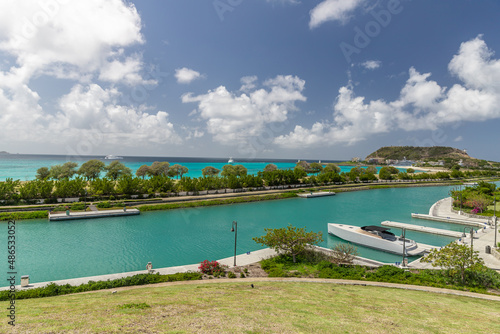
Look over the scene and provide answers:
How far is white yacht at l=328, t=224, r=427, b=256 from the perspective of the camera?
2572 centimetres

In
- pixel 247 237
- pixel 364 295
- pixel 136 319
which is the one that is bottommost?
pixel 247 237

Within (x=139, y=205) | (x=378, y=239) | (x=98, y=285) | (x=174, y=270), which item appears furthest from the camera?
(x=139, y=205)

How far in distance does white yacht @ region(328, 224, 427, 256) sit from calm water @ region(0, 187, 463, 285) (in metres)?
1.03

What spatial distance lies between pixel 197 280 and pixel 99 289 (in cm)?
599

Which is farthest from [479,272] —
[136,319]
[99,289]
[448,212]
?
[448,212]

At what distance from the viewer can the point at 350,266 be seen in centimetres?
1989

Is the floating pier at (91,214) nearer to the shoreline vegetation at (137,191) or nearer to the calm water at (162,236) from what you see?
the calm water at (162,236)

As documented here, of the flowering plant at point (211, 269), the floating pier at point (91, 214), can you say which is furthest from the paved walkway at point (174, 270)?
the floating pier at point (91, 214)

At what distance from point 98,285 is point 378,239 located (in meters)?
26.9

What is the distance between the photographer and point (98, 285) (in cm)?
1515

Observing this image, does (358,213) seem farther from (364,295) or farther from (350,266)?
(364,295)

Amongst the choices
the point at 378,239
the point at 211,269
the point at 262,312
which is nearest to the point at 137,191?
the point at 211,269

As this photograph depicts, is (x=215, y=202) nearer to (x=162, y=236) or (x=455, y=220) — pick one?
(x=162, y=236)

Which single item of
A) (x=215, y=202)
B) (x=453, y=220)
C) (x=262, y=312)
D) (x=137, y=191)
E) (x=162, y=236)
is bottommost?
(x=162, y=236)
